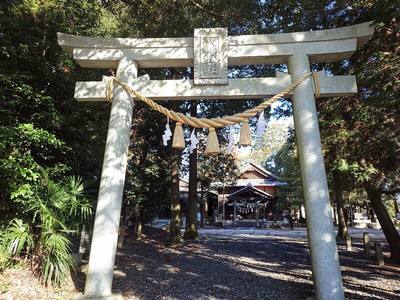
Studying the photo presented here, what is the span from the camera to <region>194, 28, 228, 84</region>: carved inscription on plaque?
445cm

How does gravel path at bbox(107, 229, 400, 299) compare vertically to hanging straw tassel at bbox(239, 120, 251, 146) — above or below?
below

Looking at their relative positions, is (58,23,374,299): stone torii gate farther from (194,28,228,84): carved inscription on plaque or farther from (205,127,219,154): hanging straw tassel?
(205,127,219,154): hanging straw tassel

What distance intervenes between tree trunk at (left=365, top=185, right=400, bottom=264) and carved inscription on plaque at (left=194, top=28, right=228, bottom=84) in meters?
5.90

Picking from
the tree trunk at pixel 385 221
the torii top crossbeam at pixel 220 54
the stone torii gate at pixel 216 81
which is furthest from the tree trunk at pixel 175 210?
the torii top crossbeam at pixel 220 54

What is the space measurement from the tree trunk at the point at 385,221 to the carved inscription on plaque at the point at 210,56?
5899 millimetres

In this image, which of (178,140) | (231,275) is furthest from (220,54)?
(231,275)

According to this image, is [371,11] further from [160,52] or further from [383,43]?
[160,52]

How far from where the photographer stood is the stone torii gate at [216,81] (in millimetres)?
4074

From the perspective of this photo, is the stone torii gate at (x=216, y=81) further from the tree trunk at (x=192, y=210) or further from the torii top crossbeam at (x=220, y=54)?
the tree trunk at (x=192, y=210)

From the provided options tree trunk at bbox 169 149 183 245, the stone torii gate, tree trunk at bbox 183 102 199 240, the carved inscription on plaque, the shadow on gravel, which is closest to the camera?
the stone torii gate

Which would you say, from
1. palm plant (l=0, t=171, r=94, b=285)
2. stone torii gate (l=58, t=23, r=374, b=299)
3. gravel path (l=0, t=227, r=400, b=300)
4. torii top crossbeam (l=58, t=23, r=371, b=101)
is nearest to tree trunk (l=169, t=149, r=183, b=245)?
gravel path (l=0, t=227, r=400, b=300)

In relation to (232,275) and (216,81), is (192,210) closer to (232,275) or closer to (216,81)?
(232,275)

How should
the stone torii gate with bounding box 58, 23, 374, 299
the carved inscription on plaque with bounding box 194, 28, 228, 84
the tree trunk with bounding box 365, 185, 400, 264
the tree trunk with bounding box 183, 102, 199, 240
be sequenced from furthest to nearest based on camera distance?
1. the tree trunk with bounding box 183, 102, 199, 240
2. the tree trunk with bounding box 365, 185, 400, 264
3. the carved inscription on plaque with bounding box 194, 28, 228, 84
4. the stone torii gate with bounding box 58, 23, 374, 299

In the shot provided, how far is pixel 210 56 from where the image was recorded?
451 cm
